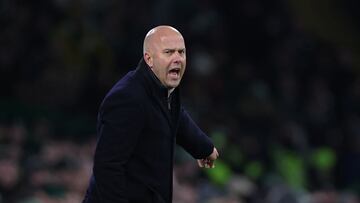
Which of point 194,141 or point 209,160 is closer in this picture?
point 194,141

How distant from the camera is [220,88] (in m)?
9.34

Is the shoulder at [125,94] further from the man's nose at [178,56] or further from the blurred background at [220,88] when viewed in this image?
the blurred background at [220,88]

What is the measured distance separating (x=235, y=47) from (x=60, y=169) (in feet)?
11.1

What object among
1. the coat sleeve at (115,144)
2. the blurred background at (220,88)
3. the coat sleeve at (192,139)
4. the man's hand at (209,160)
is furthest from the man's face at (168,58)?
the blurred background at (220,88)

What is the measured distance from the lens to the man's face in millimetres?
3631

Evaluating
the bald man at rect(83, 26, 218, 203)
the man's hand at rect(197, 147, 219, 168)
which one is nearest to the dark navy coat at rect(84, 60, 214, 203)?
the bald man at rect(83, 26, 218, 203)

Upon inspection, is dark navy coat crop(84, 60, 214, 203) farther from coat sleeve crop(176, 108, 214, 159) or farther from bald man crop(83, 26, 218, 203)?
coat sleeve crop(176, 108, 214, 159)

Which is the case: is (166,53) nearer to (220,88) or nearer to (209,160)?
(209,160)

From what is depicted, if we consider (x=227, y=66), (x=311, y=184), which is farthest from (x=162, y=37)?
(x=227, y=66)

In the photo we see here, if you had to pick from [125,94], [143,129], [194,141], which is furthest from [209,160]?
[125,94]

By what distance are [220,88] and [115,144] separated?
582cm

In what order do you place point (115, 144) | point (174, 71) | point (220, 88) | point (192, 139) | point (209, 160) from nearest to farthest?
point (115, 144)
point (174, 71)
point (192, 139)
point (209, 160)
point (220, 88)

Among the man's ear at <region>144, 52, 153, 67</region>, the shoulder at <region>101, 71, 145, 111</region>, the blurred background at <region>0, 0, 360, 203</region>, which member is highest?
the blurred background at <region>0, 0, 360, 203</region>

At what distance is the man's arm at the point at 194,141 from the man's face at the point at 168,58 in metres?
0.26
